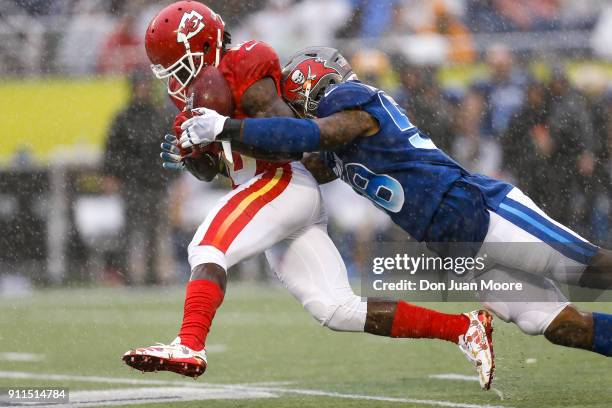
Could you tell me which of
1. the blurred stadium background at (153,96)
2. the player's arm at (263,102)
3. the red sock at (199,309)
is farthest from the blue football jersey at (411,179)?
the blurred stadium background at (153,96)

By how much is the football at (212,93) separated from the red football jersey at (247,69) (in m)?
0.05

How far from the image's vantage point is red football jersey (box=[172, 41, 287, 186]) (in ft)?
A: 13.6

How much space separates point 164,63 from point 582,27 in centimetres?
684

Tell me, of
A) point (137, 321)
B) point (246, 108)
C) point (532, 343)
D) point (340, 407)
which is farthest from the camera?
point (137, 321)

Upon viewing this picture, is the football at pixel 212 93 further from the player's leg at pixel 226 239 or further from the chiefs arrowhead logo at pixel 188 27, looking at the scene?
the player's leg at pixel 226 239

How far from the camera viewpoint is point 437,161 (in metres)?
4.20

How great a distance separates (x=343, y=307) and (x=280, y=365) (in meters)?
1.78

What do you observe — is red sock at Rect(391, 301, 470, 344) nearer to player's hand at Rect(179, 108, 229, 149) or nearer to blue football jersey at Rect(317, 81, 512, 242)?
blue football jersey at Rect(317, 81, 512, 242)

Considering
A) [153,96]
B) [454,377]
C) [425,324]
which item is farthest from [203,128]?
[153,96]

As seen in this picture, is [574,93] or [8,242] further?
[8,242]

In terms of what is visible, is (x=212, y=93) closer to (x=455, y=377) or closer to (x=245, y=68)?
(x=245, y=68)

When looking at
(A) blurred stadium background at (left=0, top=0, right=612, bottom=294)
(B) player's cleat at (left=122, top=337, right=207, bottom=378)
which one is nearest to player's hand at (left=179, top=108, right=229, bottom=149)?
(B) player's cleat at (left=122, top=337, right=207, bottom=378)

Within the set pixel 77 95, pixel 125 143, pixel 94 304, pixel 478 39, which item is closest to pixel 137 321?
pixel 94 304

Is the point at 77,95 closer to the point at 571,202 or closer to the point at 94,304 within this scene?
the point at 94,304
